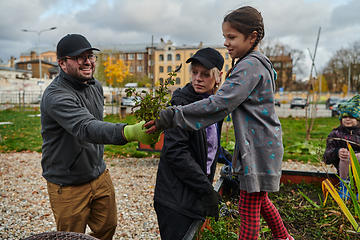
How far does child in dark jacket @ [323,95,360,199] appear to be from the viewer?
3473mm

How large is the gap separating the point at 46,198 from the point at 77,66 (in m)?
3.44

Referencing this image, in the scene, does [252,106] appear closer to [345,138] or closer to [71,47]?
[71,47]

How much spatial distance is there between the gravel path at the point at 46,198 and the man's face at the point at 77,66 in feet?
7.26

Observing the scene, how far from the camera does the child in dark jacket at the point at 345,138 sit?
11.4 ft

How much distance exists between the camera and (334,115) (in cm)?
1953

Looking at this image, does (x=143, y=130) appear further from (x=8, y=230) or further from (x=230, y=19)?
(x=8, y=230)

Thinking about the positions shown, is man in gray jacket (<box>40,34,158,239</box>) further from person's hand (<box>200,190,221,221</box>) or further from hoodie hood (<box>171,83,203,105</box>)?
person's hand (<box>200,190,221,221</box>)

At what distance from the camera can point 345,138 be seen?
3.56 meters

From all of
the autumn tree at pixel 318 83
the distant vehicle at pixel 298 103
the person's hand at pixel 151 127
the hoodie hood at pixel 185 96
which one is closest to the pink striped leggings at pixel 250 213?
the hoodie hood at pixel 185 96

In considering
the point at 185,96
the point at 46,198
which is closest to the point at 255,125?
the point at 185,96

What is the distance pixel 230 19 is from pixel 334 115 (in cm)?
2092

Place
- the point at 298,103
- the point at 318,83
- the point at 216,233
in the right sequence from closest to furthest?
the point at 216,233 → the point at 318,83 → the point at 298,103

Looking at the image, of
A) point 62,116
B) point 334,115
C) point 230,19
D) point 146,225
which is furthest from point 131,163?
point 334,115

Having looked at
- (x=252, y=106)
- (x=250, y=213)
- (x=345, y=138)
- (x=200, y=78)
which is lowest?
(x=250, y=213)
